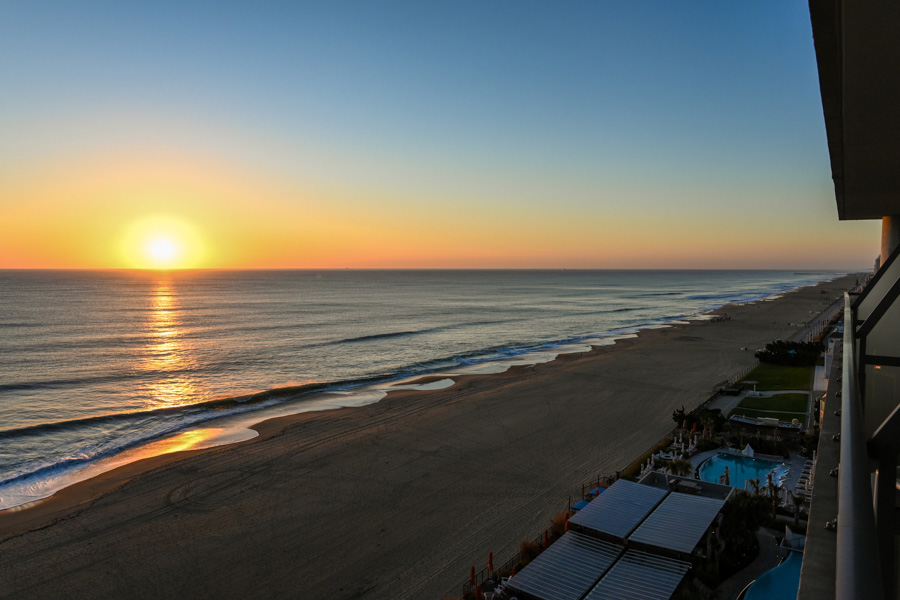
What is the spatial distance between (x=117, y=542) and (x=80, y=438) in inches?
548

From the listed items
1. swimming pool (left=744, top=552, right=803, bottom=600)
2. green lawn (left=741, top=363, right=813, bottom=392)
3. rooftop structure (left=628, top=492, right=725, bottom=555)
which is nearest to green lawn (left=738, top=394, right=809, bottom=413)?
green lawn (left=741, top=363, right=813, bottom=392)

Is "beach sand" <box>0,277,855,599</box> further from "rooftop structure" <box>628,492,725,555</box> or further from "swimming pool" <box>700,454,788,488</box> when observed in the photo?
"rooftop structure" <box>628,492,725,555</box>

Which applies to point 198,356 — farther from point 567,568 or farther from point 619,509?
point 567,568

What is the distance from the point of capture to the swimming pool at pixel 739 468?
21.9m

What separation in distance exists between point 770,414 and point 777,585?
62.1ft

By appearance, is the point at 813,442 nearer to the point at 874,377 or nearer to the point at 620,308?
the point at 874,377

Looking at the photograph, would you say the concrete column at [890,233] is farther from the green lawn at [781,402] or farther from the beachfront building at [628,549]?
the green lawn at [781,402]

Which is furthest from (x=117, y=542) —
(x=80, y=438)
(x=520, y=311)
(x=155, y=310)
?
(x=155, y=310)

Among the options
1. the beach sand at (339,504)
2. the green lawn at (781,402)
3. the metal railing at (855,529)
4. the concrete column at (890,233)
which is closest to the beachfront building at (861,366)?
the metal railing at (855,529)

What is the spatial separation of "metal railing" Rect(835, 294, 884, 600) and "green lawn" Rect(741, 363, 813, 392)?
3854 cm

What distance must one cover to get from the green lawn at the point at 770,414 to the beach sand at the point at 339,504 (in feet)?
11.2

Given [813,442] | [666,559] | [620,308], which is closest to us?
[666,559]

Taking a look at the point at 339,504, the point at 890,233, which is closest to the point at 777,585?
the point at 890,233

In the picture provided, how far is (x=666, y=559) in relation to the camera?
1470cm
